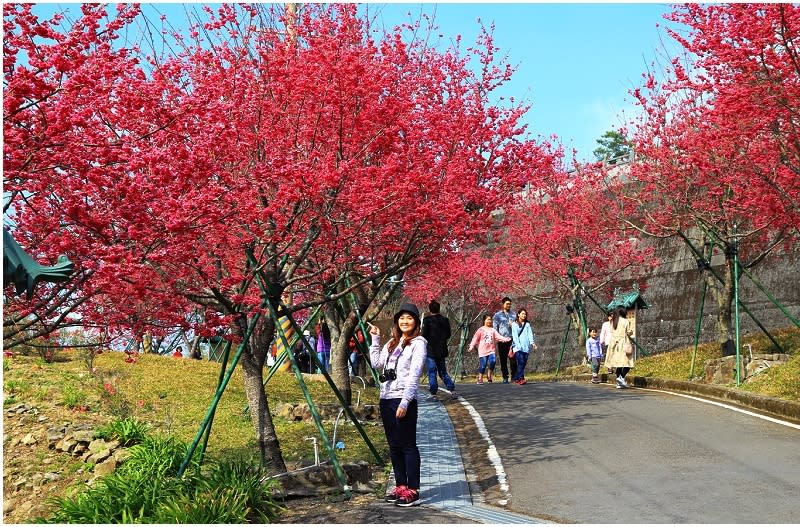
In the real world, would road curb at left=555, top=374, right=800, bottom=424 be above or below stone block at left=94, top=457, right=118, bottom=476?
above

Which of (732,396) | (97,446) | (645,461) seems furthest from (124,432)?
(732,396)

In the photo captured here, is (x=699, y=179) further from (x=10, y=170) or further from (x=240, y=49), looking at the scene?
(x=10, y=170)

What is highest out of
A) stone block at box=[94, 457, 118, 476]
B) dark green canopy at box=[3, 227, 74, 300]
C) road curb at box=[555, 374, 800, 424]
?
dark green canopy at box=[3, 227, 74, 300]

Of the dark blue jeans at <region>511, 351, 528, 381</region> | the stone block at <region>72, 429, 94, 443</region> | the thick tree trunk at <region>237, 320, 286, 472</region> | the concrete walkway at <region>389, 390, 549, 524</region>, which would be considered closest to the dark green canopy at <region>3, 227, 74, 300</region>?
the concrete walkway at <region>389, 390, 549, 524</region>

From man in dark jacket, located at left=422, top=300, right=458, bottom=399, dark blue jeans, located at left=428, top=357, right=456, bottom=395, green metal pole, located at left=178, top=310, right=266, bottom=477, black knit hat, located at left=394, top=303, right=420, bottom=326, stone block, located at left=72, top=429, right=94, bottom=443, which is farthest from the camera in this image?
dark blue jeans, located at left=428, top=357, right=456, bottom=395

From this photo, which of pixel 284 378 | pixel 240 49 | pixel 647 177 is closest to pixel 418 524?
pixel 240 49

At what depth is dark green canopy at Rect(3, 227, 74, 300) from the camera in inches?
249

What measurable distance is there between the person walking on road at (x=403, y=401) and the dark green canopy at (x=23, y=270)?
3.63 m

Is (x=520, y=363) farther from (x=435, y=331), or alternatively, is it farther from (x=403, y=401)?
(x=403, y=401)

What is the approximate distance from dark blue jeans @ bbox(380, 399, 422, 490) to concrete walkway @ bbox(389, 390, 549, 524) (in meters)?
0.31

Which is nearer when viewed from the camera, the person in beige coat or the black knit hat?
the black knit hat

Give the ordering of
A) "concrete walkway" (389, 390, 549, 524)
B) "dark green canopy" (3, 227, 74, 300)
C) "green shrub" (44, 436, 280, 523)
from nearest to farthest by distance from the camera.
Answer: "dark green canopy" (3, 227, 74, 300), "green shrub" (44, 436, 280, 523), "concrete walkway" (389, 390, 549, 524)

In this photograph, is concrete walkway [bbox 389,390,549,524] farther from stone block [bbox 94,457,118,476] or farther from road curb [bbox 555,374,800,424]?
road curb [bbox 555,374,800,424]

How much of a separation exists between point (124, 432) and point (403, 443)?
631cm
